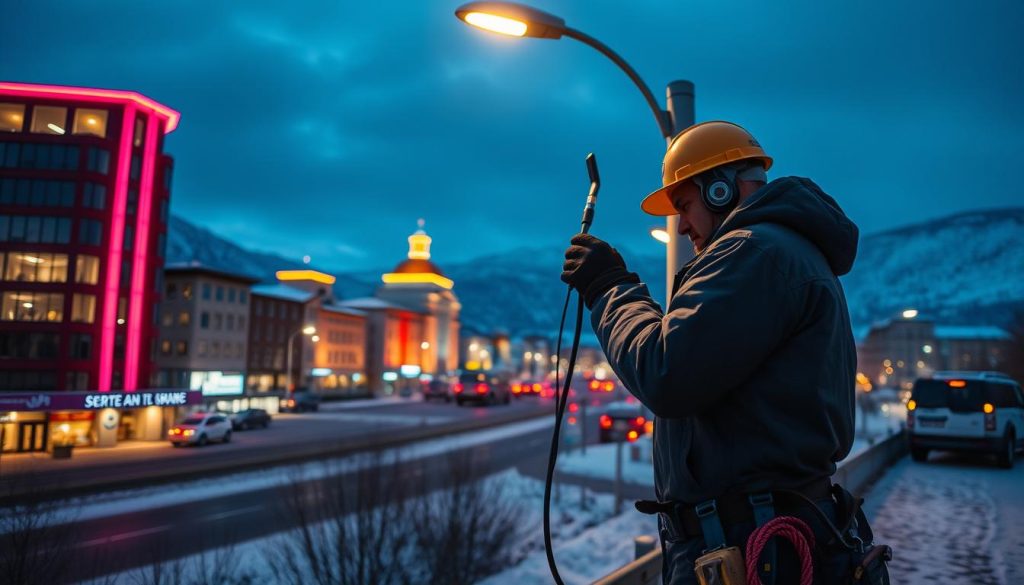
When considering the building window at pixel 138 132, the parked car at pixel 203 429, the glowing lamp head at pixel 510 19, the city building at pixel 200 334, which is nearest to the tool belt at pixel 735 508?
the glowing lamp head at pixel 510 19

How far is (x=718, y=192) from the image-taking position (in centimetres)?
241

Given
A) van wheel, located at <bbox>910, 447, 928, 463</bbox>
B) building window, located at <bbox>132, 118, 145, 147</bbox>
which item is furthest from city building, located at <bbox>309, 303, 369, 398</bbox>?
van wheel, located at <bbox>910, 447, 928, 463</bbox>

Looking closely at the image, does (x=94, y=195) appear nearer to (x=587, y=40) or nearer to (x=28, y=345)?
(x=28, y=345)

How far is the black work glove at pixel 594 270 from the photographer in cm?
234

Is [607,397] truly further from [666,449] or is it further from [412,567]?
[666,449]

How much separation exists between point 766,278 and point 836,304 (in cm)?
30

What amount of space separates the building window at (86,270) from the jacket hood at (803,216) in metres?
13.8

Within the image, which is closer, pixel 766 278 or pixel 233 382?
pixel 766 278

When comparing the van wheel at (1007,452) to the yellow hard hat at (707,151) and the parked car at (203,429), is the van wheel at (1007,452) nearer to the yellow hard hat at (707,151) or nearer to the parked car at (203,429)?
the yellow hard hat at (707,151)

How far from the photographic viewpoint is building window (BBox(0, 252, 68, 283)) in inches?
330

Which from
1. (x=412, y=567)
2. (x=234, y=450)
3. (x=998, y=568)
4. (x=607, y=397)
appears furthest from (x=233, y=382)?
(x=998, y=568)

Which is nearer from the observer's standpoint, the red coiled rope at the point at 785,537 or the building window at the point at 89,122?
the red coiled rope at the point at 785,537

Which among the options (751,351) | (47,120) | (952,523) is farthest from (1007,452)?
(47,120)

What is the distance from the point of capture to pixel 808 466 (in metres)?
2.06
